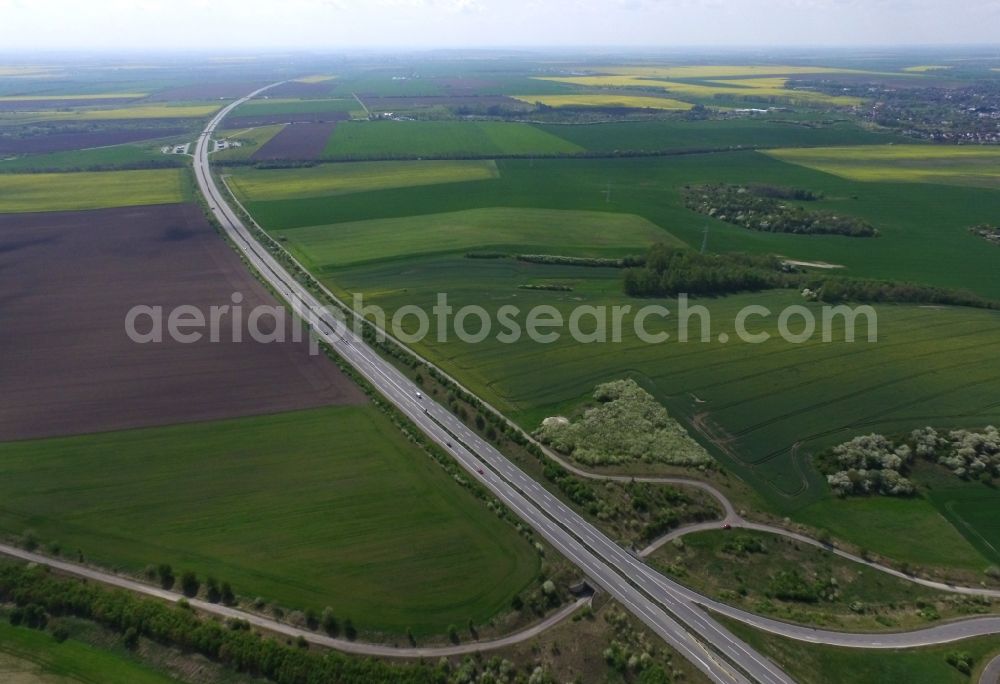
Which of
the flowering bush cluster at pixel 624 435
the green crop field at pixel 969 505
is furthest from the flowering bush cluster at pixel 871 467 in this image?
the flowering bush cluster at pixel 624 435

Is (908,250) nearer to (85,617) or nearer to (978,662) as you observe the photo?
(978,662)

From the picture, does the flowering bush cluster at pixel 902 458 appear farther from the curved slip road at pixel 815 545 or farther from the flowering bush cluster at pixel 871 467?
the curved slip road at pixel 815 545

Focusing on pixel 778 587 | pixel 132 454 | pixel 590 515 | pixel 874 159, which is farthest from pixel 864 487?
pixel 874 159

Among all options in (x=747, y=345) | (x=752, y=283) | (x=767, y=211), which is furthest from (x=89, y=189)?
(x=767, y=211)

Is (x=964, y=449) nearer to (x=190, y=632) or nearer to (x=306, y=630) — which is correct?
(x=306, y=630)

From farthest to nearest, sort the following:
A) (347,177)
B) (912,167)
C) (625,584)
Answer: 1. (912,167)
2. (347,177)
3. (625,584)
